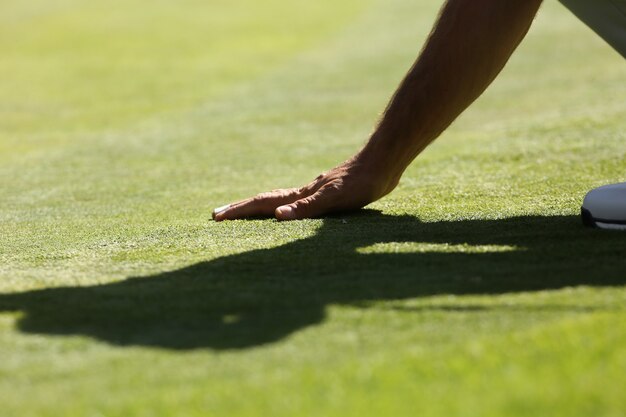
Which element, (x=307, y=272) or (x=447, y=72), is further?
(x=447, y=72)

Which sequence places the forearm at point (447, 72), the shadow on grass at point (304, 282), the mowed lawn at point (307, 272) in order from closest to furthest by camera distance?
the mowed lawn at point (307, 272) < the shadow on grass at point (304, 282) < the forearm at point (447, 72)

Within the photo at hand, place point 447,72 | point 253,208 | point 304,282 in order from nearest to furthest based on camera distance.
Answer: point 304,282 → point 447,72 → point 253,208

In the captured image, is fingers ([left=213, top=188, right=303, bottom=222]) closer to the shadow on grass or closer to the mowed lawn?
the mowed lawn

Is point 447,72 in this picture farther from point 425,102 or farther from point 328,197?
point 328,197

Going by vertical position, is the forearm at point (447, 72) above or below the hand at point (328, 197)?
above

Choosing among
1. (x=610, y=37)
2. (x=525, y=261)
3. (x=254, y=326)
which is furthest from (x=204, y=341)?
(x=610, y=37)

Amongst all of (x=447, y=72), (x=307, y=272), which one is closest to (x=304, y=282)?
(x=307, y=272)

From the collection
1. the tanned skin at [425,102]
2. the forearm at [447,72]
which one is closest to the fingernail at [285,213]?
the tanned skin at [425,102]

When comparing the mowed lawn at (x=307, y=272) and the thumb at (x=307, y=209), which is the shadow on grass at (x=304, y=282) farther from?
the thumb at (x=307, y=209)
